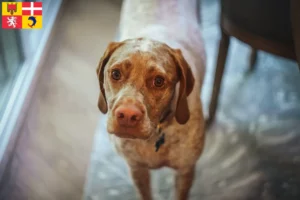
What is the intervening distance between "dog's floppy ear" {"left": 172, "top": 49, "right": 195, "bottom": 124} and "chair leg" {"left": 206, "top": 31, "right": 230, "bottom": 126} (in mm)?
422

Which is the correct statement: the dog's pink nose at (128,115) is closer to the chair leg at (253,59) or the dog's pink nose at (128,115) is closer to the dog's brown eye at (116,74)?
the dog's brown eye at (116,74)

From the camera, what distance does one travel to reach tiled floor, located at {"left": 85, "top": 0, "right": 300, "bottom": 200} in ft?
4.70

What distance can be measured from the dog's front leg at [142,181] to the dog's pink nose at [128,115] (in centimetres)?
36

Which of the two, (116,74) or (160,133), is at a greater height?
(116,74)

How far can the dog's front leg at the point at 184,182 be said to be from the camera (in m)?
1.32

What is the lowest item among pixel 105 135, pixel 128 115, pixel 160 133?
pixel 105 135

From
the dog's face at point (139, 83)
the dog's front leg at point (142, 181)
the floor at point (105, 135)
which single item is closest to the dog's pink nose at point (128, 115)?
the dog's face at point (139, 83)

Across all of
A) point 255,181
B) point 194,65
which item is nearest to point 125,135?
point 194,65

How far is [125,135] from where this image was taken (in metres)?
1.01

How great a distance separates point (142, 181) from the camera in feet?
4.47

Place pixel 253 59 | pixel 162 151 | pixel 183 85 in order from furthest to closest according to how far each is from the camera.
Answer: pixel 253 59 < pixel 162 151 < pixel 183 85

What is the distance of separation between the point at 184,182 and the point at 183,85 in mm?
411

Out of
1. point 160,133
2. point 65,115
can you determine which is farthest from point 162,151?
point 65,115

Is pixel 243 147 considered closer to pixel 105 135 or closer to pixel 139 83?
pixel 105 135
